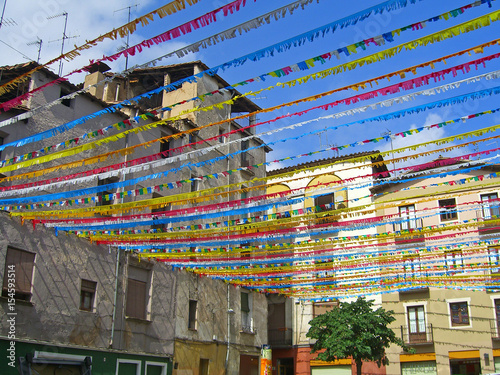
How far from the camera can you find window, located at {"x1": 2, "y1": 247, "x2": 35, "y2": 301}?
1288 centimetres

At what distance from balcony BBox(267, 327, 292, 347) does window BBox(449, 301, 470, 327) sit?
803 centimetres

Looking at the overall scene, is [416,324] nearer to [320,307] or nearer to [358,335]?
[320,307]

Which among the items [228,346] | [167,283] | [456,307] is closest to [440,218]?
[456,307]

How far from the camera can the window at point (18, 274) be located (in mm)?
12875

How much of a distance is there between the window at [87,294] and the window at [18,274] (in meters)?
1.88

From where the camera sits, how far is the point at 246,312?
902 inches

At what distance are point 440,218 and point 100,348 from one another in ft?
56.7

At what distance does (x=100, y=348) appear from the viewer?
1468 centimetres

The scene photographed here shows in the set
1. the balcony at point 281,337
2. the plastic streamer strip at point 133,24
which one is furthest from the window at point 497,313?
the plastic streamer strip at point 133,24

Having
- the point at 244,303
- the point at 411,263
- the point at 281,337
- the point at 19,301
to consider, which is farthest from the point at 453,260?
the point at 281,337

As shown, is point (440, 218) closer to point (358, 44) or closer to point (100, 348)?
point (100, 348)

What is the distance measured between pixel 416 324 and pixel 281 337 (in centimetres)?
683

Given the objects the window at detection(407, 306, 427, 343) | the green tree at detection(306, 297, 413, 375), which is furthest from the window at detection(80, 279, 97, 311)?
the window at detection(407, 306, 427, 343)

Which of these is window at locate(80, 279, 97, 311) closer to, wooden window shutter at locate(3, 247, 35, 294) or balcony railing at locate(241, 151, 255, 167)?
wooden window shutter at locate(3, 247, 35, 294)
